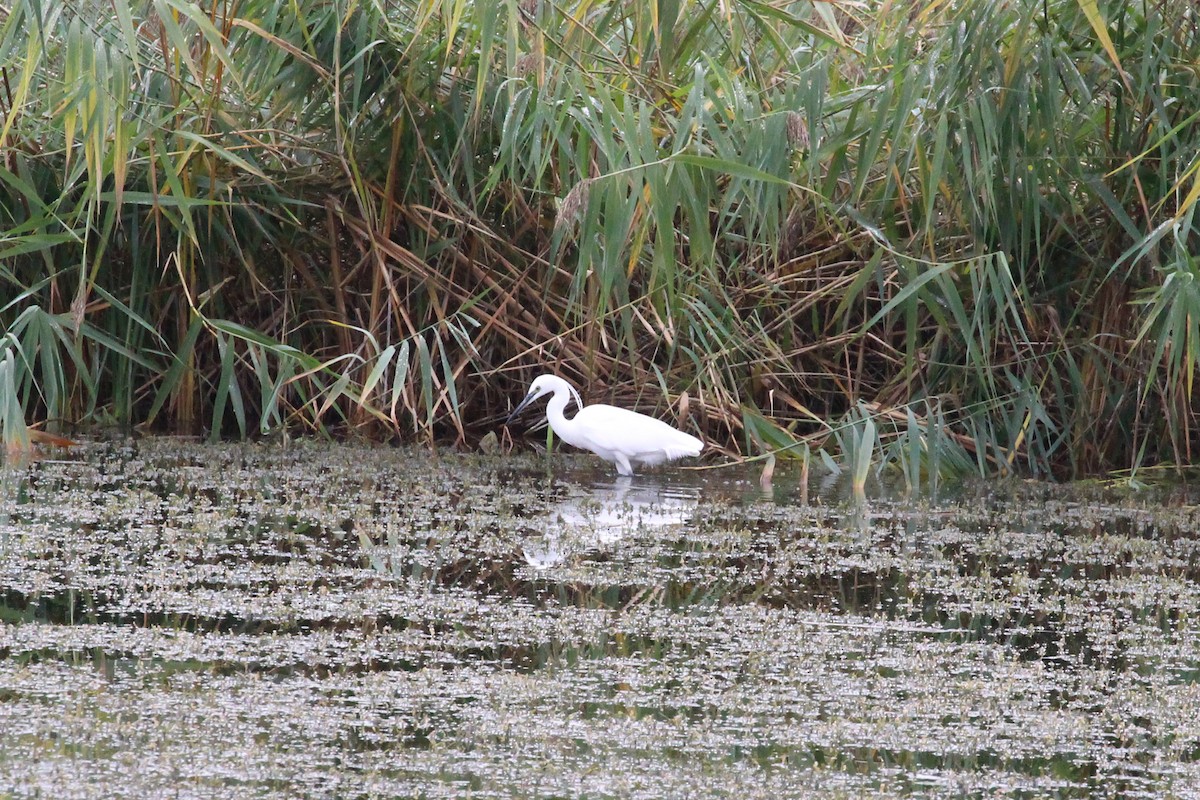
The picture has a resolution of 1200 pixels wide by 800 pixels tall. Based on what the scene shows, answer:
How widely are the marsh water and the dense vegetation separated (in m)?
1.04

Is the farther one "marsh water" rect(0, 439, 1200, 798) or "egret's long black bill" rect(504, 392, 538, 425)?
"egret's long black bill" rect(504, 392, 538, 425)

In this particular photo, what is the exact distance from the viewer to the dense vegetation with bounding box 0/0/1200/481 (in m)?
6.14

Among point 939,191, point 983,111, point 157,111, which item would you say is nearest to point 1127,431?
point 939,191

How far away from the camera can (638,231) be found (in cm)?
602

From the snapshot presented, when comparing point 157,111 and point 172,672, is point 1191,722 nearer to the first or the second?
point 172,672

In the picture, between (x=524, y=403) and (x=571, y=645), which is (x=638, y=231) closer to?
(x=524, y=403)

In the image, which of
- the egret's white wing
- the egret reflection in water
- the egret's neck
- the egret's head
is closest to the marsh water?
the egret reflection in water

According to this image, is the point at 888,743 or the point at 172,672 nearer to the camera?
the point at 888,743

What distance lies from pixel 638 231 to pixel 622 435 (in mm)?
1137

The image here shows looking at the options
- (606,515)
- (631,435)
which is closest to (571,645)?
(606,515)

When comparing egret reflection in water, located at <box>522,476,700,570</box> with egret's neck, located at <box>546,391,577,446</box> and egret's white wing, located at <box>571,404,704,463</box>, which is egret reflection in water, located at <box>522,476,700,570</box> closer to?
egret's white wing, located at <box>571,404,704,463</box>

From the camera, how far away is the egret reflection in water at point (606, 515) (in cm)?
488

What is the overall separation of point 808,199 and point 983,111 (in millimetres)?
1425

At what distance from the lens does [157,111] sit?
22.3 feet
